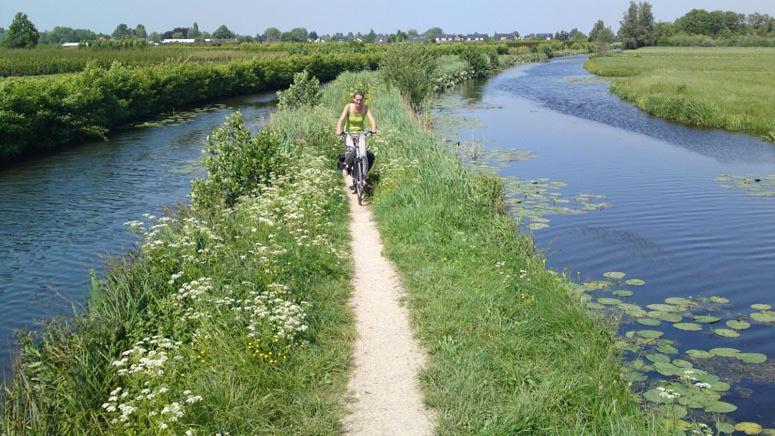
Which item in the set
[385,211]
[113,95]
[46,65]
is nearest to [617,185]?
[385,211]

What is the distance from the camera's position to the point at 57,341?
6.82m

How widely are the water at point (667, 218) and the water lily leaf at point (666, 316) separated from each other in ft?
0.56

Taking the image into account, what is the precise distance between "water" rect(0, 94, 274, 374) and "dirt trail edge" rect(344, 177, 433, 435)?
11.9ft

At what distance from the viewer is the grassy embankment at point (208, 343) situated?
221 inches

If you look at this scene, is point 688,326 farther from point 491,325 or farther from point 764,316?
point 491,325

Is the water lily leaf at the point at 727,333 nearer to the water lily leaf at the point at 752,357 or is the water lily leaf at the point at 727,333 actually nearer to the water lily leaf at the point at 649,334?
the water lily leaf at the point at 752,357

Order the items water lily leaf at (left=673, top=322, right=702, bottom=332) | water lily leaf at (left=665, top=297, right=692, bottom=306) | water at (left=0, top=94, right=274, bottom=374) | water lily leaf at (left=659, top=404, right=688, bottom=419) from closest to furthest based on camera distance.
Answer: water lily leaf at (left=659, top=404, right=688, bottom=419) < water lily leaf at (left=673, top=322, right=702, bottom=332) < water lily leaf at (left=665, top=297, right=692, bottom=306) < water at (left=0, top=94, right=274, bottom=374)

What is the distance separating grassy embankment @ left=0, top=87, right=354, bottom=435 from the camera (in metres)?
5.62

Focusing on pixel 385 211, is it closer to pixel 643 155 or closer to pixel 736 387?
pixel 736 387

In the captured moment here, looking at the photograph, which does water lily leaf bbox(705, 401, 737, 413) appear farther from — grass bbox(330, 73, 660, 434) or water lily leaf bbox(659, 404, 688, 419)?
grass bbox(330, 73, 660, 434)

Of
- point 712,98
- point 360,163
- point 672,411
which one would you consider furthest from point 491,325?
point 712,98

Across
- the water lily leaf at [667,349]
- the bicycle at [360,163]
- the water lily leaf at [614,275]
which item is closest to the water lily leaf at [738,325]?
the water lily leaf at [667,349]

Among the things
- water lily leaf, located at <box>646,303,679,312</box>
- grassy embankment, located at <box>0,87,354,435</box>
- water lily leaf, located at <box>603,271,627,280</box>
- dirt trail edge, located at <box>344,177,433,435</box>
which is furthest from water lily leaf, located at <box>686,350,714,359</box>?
grassy embankment, located at <box>0,87,354,435</box>

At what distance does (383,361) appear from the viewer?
22.7ft
